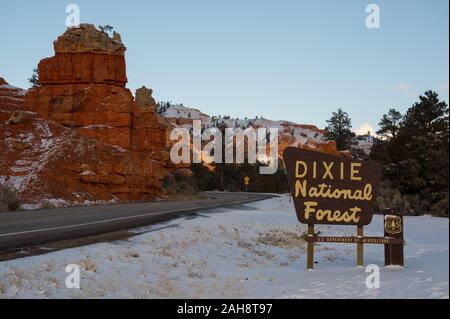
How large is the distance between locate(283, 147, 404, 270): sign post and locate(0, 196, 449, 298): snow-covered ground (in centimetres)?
119

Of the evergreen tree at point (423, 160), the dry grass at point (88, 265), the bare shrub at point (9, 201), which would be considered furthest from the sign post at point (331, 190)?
the evergreen tree at point (423, 160)

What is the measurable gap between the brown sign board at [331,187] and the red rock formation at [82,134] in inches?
924

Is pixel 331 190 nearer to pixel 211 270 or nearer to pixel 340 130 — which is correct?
pixel 211 270

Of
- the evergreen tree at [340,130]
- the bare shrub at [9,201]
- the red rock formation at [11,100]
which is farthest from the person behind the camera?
the evergreen tree at [340,130]

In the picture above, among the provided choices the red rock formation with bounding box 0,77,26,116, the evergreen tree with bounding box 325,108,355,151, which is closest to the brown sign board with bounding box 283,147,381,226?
the red rock formation with bounding box 0,77,26,116

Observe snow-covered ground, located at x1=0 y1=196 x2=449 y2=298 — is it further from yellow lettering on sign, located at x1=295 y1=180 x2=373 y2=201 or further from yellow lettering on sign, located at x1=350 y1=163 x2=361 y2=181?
yellow lettering on sign, located at x1=350 y1=163 x2=361 y2=181

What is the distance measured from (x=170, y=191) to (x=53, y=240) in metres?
38.2

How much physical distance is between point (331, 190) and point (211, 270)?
352 centimetres

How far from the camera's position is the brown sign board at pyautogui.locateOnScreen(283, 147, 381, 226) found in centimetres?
1128

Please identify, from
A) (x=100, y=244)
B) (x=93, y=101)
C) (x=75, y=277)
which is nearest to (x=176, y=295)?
(x=75, y=277)

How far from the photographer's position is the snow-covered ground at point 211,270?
25.2 ft

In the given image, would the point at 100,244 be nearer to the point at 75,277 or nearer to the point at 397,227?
the point at 75,277

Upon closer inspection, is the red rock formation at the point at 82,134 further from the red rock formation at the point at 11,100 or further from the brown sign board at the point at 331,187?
the brown sign board at the point at 331,187
